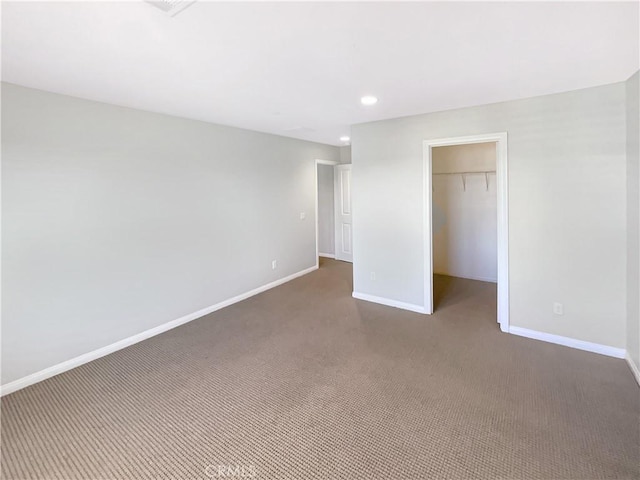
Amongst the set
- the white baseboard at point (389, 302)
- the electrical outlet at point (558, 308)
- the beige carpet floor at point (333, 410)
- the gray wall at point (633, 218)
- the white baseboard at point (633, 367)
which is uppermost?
the gray wall at point (633, 218)

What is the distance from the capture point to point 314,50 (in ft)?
6.50

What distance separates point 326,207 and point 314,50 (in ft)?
17.0

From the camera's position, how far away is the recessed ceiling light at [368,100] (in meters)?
2.97

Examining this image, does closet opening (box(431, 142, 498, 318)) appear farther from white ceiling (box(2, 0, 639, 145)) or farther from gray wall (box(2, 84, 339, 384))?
gray wall (box(2, 84, 339, 384))

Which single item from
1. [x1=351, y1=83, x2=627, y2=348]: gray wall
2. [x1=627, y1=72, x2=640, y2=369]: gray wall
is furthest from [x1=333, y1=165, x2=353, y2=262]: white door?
[x1=627, y1=72, x2=640, y2=369]: gray wall

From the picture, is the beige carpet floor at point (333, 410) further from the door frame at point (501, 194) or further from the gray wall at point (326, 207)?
the gray wall at point (326, 207)

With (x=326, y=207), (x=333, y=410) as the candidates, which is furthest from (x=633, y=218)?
(x=326, y=207)

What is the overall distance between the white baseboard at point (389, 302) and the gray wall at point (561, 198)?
85 cm

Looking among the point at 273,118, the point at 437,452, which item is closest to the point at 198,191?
the point at 273,118

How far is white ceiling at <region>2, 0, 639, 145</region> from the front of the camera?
159 cm

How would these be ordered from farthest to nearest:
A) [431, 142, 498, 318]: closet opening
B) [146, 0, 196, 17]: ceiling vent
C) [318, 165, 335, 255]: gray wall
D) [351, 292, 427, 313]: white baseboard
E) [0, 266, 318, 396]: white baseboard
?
[318, 165, 335, 255]: gray wall → [431, 142, 498, 318]: closet opening → [351, 292, 427, 313]: white baseboard → [0, 266, 318, 396]: white baseboard → [146, 0, 196, 17]: ceiling vent

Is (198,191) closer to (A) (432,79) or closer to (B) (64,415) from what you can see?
(B) (64,415)

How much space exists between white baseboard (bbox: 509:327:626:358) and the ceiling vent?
3884 mm

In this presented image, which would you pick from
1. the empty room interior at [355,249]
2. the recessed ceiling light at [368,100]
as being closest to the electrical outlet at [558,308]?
the empty room interior at [355,249]
